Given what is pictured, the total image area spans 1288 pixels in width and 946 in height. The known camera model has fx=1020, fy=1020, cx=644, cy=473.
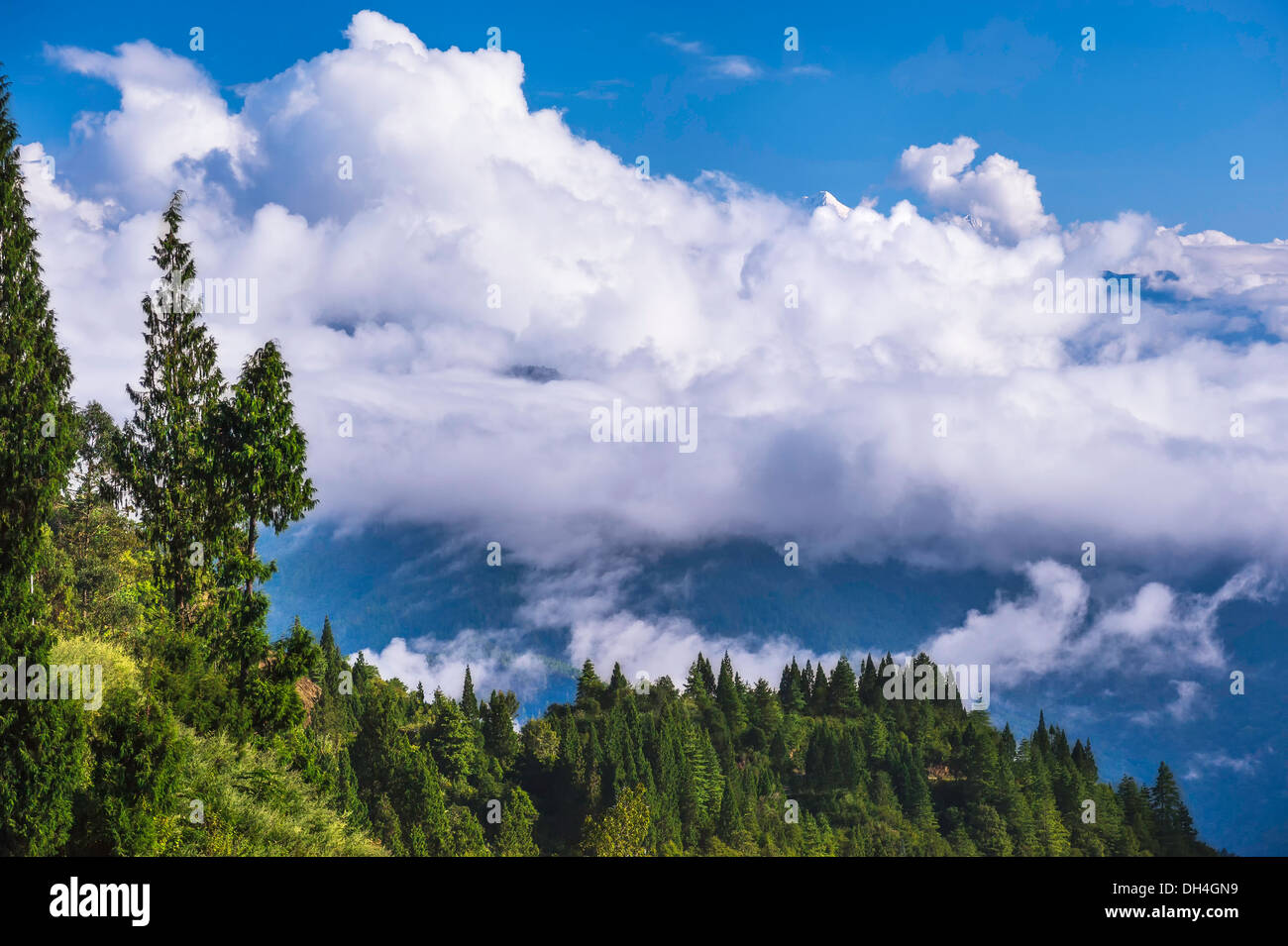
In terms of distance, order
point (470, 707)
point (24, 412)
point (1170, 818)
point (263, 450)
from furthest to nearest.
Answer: point (1170, 818), point (470, 707), point (263, 450), point (24, 412)

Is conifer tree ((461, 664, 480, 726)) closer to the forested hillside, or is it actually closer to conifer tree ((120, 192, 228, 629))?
the forested hillside

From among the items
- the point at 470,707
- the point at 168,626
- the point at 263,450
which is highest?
the point at 263,450

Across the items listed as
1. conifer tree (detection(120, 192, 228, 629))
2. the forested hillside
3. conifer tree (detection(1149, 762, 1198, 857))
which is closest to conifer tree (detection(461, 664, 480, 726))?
the forested hillside

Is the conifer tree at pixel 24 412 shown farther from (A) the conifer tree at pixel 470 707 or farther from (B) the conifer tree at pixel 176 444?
(A) the conifer tree at pixel 470 707

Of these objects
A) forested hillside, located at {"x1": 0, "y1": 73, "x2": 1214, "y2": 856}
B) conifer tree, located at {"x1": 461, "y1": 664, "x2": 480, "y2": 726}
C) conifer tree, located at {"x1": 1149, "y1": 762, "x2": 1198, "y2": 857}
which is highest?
forested hillside, located at {"x1": 0, "y1": 73, "x2": 1214, "y2": 856}

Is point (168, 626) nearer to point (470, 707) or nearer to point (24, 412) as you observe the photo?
point (24, 412)

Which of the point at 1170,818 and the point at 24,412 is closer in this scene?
the point at 24,412

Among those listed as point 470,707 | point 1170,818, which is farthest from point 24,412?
point 1170,818

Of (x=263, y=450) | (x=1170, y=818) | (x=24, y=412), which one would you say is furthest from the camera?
(x=1170, y=818)

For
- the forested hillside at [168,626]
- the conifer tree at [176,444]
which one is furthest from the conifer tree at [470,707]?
the conifer tree at [176,444]

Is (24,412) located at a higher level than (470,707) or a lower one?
higher

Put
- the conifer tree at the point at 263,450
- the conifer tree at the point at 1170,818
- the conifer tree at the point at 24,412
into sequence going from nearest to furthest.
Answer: the conifer tree at the point at 24,412 < the conifer tree at the point at 263,450 < the conifer tree at the point at 1170,818
